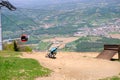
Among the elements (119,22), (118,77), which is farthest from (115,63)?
(119,22)

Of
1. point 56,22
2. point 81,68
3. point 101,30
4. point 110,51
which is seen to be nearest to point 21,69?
point 81,68

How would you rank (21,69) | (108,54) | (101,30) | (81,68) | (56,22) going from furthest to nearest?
(56,22), (101,30), (108,54), (81,68), (21,69)

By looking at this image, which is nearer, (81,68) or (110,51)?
(81,68)

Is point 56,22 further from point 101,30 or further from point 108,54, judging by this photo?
point 108,54

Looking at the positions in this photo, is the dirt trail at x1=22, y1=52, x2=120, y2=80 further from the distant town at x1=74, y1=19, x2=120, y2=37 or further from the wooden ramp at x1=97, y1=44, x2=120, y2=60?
the distant town at x1=74, y1=19, x2=120, y2=37

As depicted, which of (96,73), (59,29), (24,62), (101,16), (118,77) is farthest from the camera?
(101,16)

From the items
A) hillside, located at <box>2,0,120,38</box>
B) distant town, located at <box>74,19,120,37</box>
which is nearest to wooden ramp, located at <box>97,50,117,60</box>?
distant town, located at <box>74,19,120,37</box>

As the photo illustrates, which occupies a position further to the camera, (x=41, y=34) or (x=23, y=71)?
(x=41, y=34)

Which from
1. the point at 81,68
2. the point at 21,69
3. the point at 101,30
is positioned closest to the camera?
the point at 21,69

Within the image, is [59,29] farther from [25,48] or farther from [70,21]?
[25,48]
